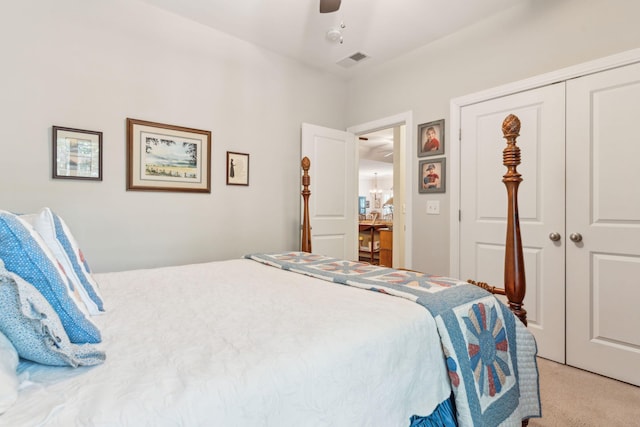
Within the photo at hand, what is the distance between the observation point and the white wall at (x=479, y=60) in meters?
2.21

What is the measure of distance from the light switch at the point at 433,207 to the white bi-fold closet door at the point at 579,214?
1.47 ft

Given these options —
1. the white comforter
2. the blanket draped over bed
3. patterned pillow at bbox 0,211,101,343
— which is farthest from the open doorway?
patterned pillow at bbox 0,211,101,343

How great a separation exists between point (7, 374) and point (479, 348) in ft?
4.41

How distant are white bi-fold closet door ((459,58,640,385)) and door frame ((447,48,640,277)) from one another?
1.7 inches

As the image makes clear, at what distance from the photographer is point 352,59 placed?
347 cm

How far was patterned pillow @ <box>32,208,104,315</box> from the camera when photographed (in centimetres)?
117

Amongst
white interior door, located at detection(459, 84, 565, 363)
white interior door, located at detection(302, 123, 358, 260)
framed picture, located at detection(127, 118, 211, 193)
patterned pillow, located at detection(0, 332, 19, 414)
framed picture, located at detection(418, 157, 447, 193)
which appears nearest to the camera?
patterned pillow, located at detection(0, 332, 19, 414)

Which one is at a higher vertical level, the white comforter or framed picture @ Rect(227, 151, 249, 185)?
framed picture @ Rect(227, 151, 249, 185)

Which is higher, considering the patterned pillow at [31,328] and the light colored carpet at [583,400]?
the patterned pillow at [31,328]

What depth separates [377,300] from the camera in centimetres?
128

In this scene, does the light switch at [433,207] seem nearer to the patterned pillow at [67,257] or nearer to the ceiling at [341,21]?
the ceiling at [341,21]

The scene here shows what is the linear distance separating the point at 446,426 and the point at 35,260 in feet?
4.45

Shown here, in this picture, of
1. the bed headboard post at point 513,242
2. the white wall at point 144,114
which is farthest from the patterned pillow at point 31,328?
the white wall at point 144,114

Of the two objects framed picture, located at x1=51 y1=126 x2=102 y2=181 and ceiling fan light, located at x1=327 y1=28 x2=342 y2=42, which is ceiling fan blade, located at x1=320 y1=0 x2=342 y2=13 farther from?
framed picture, located at x1=51 y1=126 x2=102 y2=181
